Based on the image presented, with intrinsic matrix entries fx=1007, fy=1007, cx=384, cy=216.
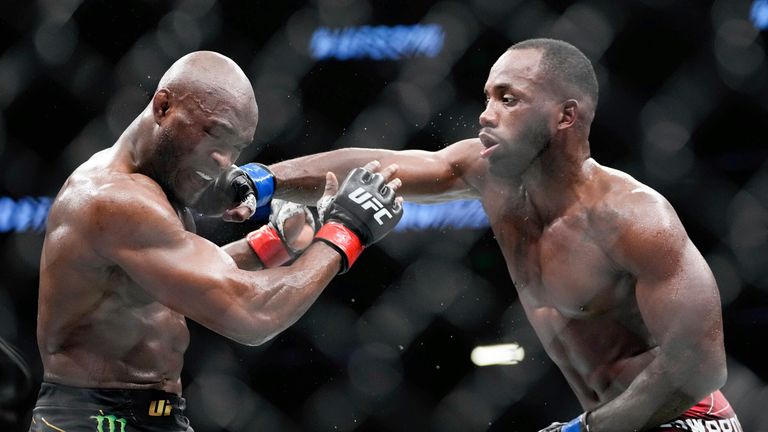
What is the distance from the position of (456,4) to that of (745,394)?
6.32 feet

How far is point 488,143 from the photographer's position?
226 cm

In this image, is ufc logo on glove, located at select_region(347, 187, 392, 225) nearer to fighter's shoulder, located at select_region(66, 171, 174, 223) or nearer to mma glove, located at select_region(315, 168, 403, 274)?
mma glove, located at select_region(315, 168, 403, 274)

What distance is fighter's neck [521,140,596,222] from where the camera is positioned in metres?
2.29

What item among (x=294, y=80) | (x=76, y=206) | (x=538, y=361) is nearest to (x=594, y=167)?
(x=76, y=206)

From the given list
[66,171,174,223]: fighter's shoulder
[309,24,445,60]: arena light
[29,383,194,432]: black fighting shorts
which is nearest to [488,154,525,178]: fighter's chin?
[66,171,174,223]: fighter's shoulder

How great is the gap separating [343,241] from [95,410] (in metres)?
0.58

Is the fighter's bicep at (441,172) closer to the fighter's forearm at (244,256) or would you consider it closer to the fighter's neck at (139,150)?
the fighter's forearm at (244,256)

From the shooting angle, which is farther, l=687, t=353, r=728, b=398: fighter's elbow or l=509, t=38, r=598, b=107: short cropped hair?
l=509, t=38, r=598, b=107: short cropped hair

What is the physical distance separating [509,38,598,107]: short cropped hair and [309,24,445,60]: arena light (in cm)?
146

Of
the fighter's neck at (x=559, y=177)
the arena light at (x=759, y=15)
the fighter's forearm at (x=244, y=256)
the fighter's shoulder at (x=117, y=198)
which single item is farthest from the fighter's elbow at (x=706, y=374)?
the arena light at (x=759, y=15)

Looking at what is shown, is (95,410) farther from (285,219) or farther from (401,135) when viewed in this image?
(401,135)

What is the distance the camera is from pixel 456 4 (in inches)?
147

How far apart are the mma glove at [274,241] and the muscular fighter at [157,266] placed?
0.30m

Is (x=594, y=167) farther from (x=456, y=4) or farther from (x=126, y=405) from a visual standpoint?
(x=456, y=4)
